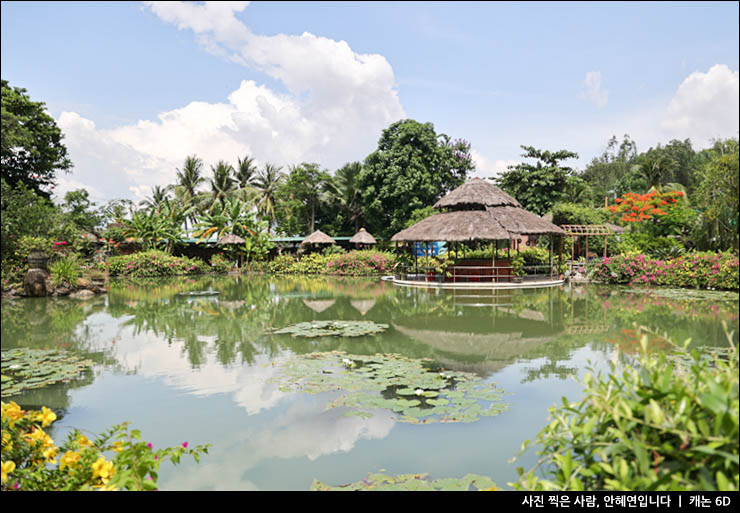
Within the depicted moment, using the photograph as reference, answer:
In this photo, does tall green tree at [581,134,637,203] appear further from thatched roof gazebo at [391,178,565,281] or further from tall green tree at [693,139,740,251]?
tall green tree at [693,139,740,251]

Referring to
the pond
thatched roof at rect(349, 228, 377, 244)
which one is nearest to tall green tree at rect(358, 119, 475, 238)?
thatched roof at rect(349, 228, 377, 244)

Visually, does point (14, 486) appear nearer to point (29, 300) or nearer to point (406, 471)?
point (406, 471)

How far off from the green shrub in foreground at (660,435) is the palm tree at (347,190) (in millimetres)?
26172

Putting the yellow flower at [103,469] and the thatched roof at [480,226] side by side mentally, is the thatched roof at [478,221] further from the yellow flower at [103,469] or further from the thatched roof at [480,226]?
the yellow flower at [103,469]

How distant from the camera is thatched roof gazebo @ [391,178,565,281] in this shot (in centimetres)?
1603

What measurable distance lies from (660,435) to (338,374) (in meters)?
4.30

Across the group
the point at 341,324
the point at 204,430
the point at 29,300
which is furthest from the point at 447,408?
the point at 29,300

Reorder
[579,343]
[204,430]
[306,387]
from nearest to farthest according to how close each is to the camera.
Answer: [204,430], [306,387], [579,343]

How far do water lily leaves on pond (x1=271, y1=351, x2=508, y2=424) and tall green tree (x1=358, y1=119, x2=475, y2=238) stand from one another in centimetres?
1850

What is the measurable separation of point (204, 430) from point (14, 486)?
198 cm

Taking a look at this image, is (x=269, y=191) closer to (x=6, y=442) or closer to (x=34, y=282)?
(x=34, y=282)

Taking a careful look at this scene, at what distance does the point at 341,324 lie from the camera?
8992 mm

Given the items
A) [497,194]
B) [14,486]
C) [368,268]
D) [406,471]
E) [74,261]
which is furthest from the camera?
[368,268]
